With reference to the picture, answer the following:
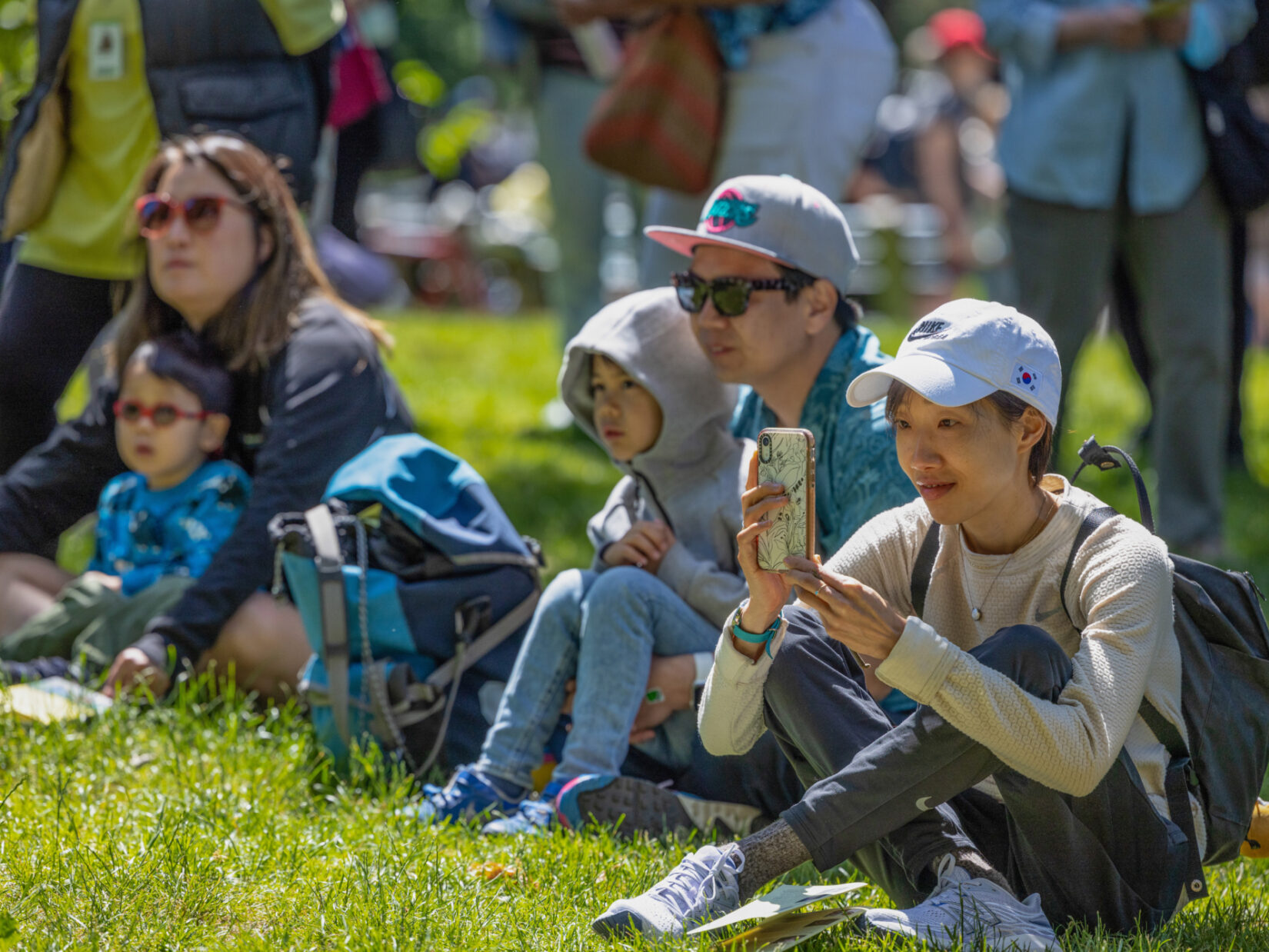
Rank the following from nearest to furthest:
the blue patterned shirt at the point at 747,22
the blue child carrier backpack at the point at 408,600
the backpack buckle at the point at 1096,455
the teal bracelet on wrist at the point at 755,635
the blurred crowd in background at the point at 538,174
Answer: the teal bracelet on wrist at the point at 755,635
the backpack buckle at the point at 1096,455
the blue child carrier backpack at the point at 408,600
the blue patterned shirt at the point at 747,22
the blurred crowd in background at the point at 538,174

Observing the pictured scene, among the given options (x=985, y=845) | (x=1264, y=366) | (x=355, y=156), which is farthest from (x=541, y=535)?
(x=1264, y=366)

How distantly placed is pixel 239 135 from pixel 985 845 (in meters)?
3.03

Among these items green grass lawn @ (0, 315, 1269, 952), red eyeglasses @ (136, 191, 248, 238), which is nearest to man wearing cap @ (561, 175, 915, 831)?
green grass lawn @ (0, 315, 1269, 952)

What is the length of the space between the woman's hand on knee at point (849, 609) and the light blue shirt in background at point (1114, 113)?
128 inches

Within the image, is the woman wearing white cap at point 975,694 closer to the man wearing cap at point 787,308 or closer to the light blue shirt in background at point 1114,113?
the man wearing cap at point 787,308

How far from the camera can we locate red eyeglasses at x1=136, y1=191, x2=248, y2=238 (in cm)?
432

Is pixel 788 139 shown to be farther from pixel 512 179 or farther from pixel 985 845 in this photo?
pixel 512 179

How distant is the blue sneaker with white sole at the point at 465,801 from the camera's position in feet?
11.1

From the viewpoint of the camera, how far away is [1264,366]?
33.3ft

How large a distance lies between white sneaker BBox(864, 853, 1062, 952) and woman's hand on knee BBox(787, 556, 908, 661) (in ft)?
1.38

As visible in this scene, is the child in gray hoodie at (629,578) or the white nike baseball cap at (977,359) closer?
the white nike baseball cap at (977,359)

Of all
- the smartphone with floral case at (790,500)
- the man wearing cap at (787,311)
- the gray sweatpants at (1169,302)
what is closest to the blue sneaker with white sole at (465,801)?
the man wearing cap at (787,311)

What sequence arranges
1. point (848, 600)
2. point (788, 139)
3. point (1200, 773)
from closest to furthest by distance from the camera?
point (848, 600), point (1200, 773), point (788, 139)

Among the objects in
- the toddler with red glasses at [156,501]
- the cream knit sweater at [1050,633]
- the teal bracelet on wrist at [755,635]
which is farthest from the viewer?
the toddler with red glasses at [156,501]
